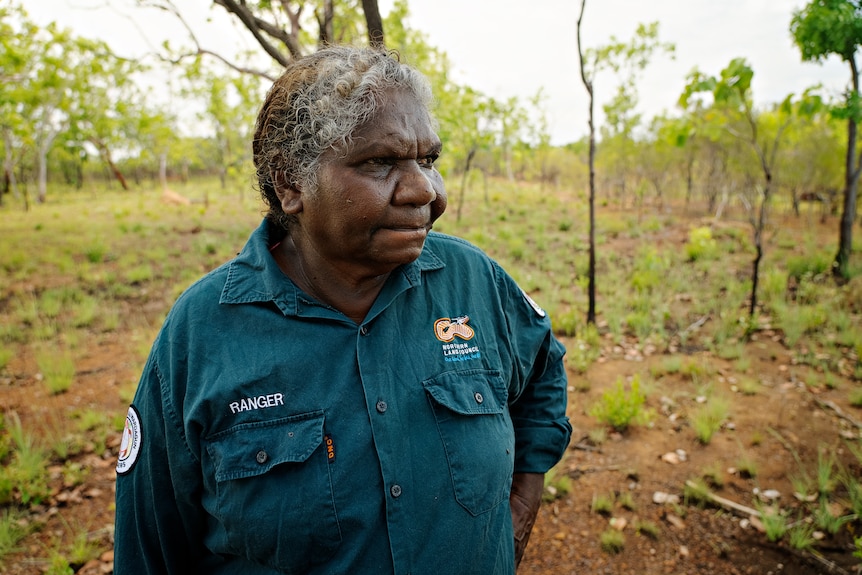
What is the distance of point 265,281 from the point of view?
134cm

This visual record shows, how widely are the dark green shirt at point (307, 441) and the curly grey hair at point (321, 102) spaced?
282 mm

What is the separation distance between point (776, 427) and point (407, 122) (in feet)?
14.7

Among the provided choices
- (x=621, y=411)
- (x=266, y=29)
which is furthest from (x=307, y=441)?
(x=621, y=411)

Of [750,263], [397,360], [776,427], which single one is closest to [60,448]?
[397,360]

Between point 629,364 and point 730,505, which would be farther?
point 629,364

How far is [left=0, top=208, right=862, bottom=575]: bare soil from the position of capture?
3.00m

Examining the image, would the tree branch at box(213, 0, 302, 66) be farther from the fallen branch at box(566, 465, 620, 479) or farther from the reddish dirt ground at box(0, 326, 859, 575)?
the fallen branch at box(566, 465, 620, 479)

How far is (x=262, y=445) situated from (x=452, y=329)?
60 centimetres

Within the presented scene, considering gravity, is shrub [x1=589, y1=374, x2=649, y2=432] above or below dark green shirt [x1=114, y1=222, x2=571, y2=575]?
below

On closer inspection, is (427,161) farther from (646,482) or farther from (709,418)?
(709,418)

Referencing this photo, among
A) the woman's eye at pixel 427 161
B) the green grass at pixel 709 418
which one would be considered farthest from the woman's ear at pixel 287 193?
the green grass at pixel 709 418

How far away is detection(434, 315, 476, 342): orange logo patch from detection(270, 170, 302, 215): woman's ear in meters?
0.52

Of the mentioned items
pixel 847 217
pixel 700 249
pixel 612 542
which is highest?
pixel 847 217

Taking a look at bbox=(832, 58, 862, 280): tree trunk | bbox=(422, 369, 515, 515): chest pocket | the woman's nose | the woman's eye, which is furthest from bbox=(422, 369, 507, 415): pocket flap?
bbox=(832, 58, 862, 280): tree trunk
